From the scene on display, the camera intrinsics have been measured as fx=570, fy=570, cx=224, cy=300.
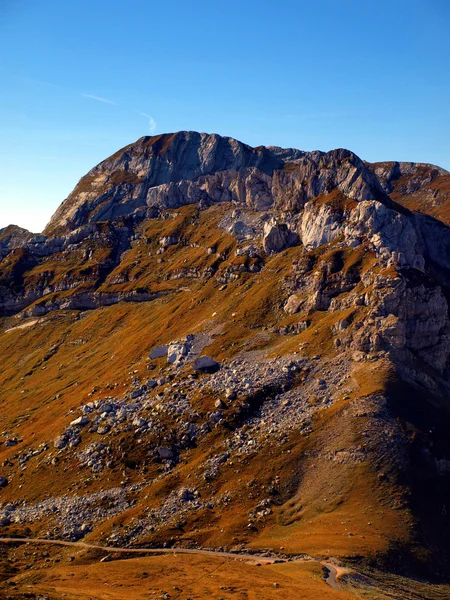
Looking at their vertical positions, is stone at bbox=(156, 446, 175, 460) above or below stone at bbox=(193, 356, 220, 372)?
below

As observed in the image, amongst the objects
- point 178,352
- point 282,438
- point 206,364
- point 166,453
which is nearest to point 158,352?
point 178,352

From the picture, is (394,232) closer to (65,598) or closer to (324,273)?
(324,273)

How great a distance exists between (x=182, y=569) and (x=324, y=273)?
369 ft

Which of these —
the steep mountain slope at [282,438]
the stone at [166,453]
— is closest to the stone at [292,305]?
the steep mountain slope at [282,438]

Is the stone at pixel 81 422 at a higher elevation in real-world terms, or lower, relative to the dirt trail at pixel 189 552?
higher

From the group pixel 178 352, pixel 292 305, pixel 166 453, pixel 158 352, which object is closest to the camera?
pixel 166 453

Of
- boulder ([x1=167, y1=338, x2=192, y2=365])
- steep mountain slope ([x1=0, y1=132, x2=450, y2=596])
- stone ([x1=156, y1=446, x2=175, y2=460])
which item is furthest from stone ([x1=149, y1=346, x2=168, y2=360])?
stone ([x1=156, y1=446, x2=175, y2=460])

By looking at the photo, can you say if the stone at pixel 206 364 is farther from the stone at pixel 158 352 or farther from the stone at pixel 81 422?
the stone at pixel 81 422

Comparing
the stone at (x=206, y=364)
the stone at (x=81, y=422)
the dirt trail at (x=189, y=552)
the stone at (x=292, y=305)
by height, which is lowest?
the dirt trail at (x=189, y=552)

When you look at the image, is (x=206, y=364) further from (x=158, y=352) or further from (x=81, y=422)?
(x=81, y=422)

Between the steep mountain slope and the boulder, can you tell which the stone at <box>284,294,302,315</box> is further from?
the boulder

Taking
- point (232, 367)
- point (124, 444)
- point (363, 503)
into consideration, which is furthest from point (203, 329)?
point (363, 503)

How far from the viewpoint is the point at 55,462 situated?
15100 cm

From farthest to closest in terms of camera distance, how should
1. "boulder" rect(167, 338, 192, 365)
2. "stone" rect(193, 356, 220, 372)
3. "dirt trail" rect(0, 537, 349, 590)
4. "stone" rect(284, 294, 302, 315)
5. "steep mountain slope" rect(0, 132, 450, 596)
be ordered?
"stone" rect(284, 294, 302, 315) < "boulder" rect(167, 338, 192, 365) < "stone" rect(193, 356, 220, 372) < "steep mountain slope" rect(0, 132, 450, 596) < "dirt trail" rect(0, 537, 349, 590)
